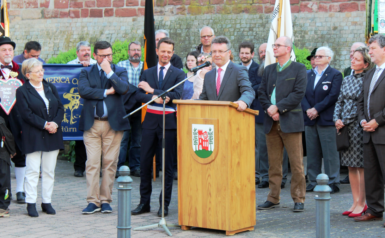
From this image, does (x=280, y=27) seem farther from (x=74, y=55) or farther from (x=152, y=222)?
(x=74, y=55)

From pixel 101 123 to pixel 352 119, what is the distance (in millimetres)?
3308

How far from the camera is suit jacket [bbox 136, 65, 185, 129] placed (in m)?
6.80

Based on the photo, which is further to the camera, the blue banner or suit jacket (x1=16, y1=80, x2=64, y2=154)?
the blue banner

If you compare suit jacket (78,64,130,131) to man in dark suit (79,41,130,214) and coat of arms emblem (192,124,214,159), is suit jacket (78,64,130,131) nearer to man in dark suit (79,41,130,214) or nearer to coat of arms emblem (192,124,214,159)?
man in dark suit (79,41,130,214)

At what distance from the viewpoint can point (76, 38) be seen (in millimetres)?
17172

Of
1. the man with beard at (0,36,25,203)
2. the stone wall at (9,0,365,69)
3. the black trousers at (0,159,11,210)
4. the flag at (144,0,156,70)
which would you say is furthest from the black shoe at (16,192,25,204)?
the stone wall at (9,0,365,69)

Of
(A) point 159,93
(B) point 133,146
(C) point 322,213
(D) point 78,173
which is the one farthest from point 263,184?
(C) point 322,213

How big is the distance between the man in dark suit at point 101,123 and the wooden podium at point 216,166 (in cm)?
133

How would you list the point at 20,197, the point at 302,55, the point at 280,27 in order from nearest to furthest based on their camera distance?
the point at 20,197 → the point at 280,27 → the point at 302,55

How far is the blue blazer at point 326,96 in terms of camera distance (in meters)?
8.44

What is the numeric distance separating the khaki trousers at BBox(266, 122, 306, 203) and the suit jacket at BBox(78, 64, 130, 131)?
1992 millimetres

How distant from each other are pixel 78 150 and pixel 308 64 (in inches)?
268

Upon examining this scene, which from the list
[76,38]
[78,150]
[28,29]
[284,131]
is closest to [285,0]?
[284,131]

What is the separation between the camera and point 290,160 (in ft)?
23.4
